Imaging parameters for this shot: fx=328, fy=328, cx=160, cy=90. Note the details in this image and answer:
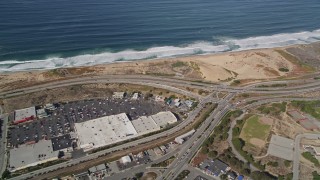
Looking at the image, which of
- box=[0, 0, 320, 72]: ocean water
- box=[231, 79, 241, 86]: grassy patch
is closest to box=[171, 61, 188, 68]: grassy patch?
box=[0, 0, 320, 72]: ocean water

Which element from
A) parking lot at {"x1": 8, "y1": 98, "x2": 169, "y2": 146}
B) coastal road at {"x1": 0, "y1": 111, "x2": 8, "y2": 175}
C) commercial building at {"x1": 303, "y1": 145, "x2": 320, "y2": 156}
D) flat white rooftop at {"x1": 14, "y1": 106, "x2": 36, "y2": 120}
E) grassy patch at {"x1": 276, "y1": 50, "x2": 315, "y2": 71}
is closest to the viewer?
coastal road at {"x1": 0, "y1": 111, "x2": 8, "y2": 175}

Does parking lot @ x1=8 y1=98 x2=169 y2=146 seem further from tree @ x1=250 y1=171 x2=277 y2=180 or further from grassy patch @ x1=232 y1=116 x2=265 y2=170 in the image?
tree @ x1=250 y1=171 x2=277 y2=180

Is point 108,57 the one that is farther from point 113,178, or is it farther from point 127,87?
point 113,178

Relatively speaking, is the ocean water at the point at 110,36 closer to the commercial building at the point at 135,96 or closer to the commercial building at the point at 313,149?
the commercial building at the point at 135,96

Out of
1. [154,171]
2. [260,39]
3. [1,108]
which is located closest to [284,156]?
[154,171]

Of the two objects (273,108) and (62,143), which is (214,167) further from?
(62,143)
